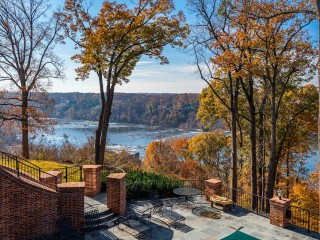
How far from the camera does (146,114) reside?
79.8 metres

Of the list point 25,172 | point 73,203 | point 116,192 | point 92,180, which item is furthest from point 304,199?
point 25,172

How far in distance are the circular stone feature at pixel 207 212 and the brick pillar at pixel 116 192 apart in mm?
3239

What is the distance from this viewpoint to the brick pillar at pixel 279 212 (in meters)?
10.6

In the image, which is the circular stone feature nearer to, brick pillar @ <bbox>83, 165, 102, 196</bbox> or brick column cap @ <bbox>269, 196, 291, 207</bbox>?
brick column cap @ <bbox>269, 196, 291, 207</bbox>

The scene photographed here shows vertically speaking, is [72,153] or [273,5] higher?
[273,5]

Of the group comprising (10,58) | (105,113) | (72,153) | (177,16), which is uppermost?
(177,16)

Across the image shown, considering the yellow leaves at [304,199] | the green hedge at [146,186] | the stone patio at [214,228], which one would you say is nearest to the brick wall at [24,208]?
the stone patio at [214,228]

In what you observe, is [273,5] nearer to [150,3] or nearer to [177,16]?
[177,16]

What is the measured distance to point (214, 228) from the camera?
10422mm

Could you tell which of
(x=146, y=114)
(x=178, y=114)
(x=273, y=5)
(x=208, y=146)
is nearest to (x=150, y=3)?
(x=273, y=5)

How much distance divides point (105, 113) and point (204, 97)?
7.94m

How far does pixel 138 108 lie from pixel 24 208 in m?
71.6

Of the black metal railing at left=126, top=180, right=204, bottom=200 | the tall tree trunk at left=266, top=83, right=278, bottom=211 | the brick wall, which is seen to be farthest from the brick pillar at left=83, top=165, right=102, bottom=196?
the tall tree trunk at left=266, top=83, right=278, bottom=211

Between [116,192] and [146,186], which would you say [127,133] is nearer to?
[146,186]
